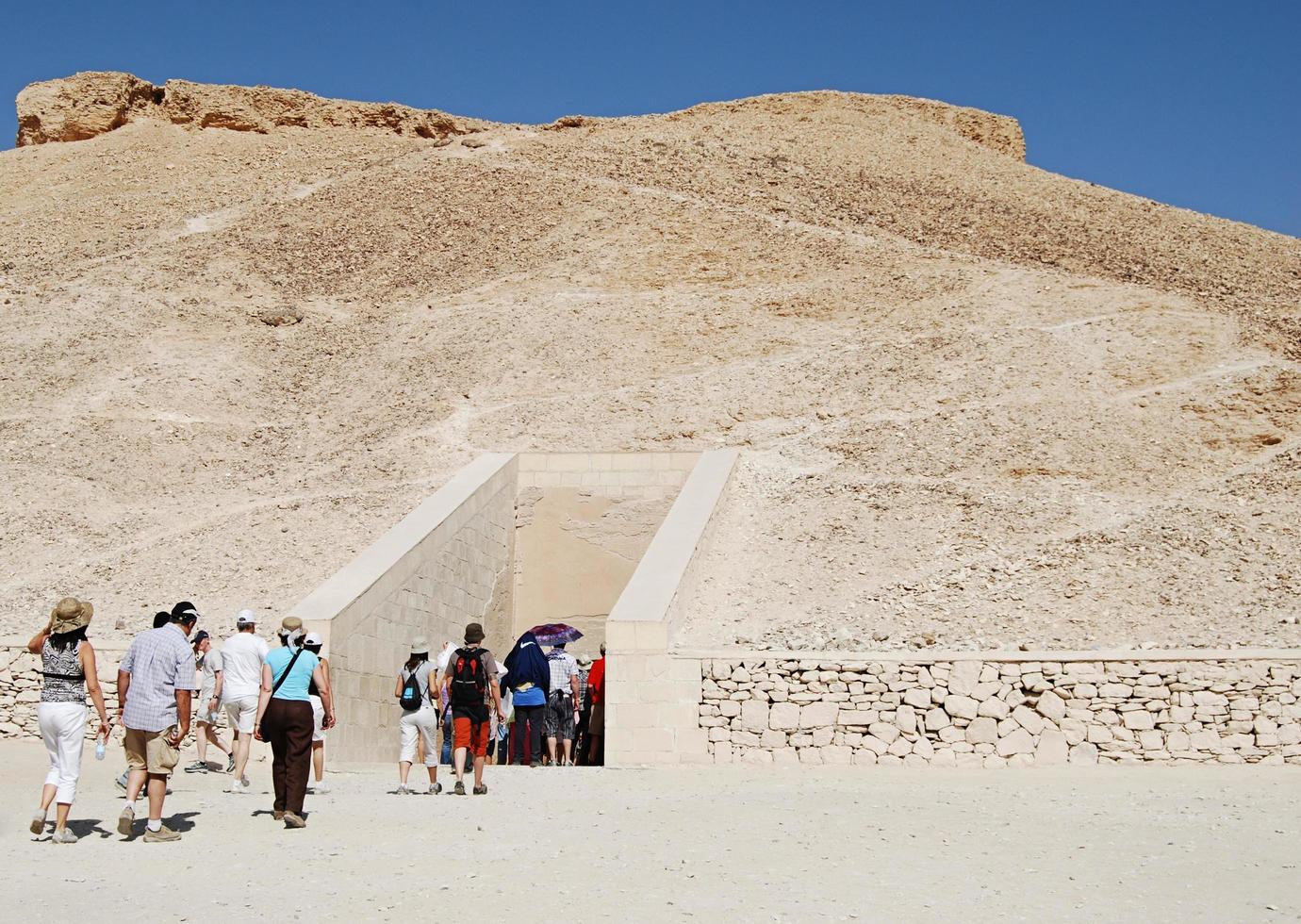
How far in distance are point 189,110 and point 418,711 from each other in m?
31.5

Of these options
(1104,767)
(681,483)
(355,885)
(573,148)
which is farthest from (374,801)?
(573,148)

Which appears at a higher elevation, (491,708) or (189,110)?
(189,110)

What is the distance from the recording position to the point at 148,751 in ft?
24.1

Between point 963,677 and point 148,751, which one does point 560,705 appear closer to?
point 963,677

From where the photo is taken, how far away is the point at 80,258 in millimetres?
26859

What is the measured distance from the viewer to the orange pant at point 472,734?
9516 mm

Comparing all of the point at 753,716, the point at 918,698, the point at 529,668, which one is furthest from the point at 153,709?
the point at 918,698

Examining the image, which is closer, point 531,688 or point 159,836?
point 159,836

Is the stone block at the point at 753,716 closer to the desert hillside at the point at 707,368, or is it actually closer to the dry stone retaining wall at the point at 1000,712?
the dry stone retaining wall at the point at 1000,712

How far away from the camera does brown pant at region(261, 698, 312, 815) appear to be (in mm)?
7945

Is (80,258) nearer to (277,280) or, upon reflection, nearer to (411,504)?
(277,280)

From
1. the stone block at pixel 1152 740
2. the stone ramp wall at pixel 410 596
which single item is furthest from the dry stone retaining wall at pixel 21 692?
the stone block at pixel 1152 740

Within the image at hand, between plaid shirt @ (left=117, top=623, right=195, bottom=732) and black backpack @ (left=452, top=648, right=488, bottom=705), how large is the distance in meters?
2.25

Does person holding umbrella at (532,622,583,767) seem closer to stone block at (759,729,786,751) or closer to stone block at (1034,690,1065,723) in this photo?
stone block at (759,729,786,751)
